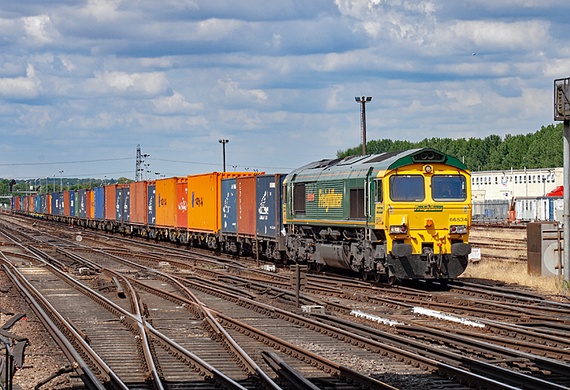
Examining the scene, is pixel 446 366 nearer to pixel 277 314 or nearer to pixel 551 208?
pixel 277 314

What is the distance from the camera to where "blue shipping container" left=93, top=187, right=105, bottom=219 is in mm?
66106

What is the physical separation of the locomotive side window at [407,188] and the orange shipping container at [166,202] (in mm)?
25975

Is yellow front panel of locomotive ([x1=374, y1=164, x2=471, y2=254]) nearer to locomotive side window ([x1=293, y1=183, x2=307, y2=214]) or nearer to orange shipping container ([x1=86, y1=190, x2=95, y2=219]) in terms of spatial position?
locomotive side window ([x1=293, y1=183, x2=307, y2=214])

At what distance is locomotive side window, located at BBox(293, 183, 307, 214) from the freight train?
0.03 metres

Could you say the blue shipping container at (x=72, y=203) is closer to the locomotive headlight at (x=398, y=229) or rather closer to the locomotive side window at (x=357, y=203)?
the locomotive side window at (x=357, y=203)

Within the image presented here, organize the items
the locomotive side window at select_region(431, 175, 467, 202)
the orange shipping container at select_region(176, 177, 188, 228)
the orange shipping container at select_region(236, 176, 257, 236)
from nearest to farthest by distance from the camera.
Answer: the locomotive side window at select_region(431, 175, 467, 202), the orange shipping container at select_region(236, 176, 257, 236), the orange shipping container at select_region(176, 177, 188, 228)

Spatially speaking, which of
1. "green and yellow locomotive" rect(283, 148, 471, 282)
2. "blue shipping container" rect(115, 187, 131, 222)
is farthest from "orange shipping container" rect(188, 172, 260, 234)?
"green and yellow locomotive" rect(283, 148, 471, 282)

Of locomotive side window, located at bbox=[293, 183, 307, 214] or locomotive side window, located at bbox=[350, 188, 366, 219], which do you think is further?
locomotive side window, located at bbox=[293, 183, 307, 214]

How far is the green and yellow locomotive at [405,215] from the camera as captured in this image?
72.9 feet

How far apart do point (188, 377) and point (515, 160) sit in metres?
137

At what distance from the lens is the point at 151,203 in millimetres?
51875

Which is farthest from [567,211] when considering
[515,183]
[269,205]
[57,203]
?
[515,183]

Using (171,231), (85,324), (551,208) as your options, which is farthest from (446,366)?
(551,208)

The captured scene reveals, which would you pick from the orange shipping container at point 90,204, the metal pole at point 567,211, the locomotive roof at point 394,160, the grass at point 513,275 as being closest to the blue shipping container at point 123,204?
the orange shipping container at point 90,204
